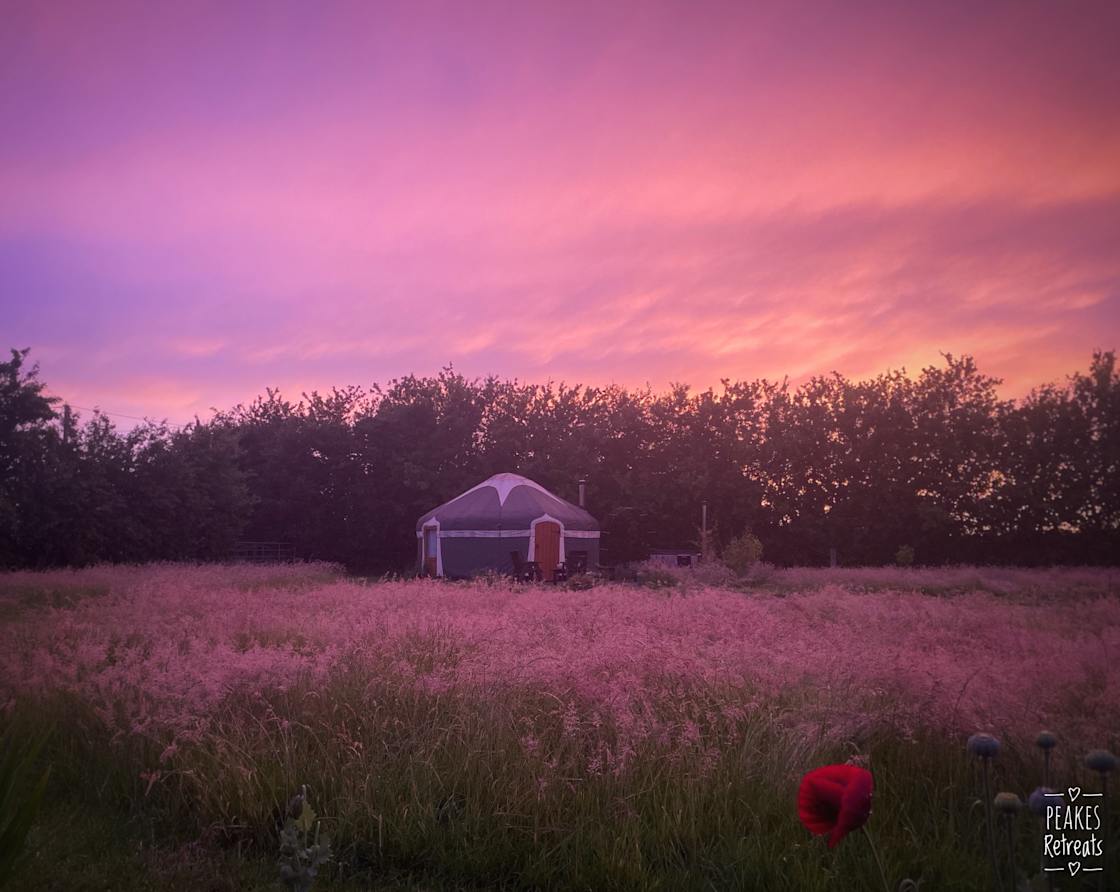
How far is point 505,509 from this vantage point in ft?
62.4

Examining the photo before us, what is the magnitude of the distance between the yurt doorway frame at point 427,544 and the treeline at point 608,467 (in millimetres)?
3159

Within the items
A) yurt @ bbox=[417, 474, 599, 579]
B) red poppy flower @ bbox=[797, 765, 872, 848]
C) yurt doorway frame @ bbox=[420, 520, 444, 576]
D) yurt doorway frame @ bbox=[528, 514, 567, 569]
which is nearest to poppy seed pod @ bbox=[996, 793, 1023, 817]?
red poppy flower @ bbox=[797, 765, 872, 848]

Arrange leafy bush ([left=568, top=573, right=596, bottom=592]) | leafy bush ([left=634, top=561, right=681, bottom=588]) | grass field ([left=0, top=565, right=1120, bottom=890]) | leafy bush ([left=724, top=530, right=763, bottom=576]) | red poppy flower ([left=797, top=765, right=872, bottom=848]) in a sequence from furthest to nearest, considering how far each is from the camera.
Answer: leafy bush ([left=724, top=530, right=763, bottom=576])
leafy bush ([left=634, top=561, right=681, bottom=588])
leafy bush ([left=568, top=573, right=596, bottom=592])
grass field ([left=0, top=565, right=1120, bottom=890])
red poppy flower ([left=797, top=765, right=872, bottom=848])

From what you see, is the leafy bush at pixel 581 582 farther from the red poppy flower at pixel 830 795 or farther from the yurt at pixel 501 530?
the red poppy flower at pixel 830 795

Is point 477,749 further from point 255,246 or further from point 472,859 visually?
point 255,246

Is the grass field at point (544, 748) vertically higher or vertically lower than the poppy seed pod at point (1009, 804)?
lower

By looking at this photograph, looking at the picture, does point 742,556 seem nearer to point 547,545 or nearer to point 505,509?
point 547,545

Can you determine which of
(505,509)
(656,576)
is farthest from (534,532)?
(656,576)

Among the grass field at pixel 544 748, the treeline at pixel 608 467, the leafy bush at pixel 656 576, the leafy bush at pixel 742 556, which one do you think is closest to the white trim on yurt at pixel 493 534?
the leafy bush at pixel 656 576

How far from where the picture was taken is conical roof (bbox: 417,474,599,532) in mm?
18812

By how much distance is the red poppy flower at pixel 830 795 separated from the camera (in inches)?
54.1

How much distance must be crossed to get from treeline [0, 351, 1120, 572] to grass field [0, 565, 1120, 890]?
12675mm

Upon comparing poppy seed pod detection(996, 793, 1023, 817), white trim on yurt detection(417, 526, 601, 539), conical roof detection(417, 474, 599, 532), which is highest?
conical roof detection(417, 474, 599, 532)

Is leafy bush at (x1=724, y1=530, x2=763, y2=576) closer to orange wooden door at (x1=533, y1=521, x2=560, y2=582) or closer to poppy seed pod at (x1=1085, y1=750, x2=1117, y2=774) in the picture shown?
orange wooden door at (x1=533, y1=521, x2=560, y2=582)
